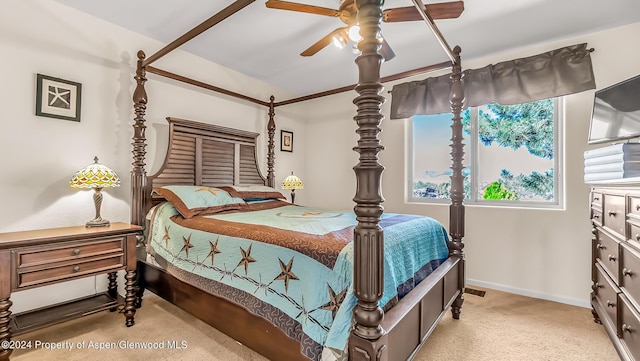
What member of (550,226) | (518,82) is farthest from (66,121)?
(550,226)

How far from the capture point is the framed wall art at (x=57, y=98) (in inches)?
85.3

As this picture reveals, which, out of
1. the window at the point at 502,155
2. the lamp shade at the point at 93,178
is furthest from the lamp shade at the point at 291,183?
the lamp shade at the point at 93,178

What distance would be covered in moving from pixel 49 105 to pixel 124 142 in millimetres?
566

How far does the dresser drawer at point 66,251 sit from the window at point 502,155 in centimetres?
323

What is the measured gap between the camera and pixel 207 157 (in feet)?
10.4

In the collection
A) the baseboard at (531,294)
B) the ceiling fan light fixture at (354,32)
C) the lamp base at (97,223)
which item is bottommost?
the baseboard at (531,294)

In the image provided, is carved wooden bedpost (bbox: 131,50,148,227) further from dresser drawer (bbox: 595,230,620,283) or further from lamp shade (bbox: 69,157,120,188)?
dresser drawer (bbox: 595,230,620,283)

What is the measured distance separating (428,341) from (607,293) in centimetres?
129

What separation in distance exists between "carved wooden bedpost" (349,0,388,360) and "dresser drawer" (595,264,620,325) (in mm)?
1781

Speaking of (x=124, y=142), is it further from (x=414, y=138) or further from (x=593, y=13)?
(x=593, y=13)

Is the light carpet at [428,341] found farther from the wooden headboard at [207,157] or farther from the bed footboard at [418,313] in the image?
the wooden headboard at [207,157]

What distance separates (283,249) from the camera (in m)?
1.50

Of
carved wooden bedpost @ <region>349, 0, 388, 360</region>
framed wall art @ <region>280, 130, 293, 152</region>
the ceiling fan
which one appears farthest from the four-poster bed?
framed wall art @ <region>280, 130, 293, 152</region>

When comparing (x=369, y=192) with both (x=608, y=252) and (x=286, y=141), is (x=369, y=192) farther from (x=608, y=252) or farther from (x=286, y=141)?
(x=286, y=141)
